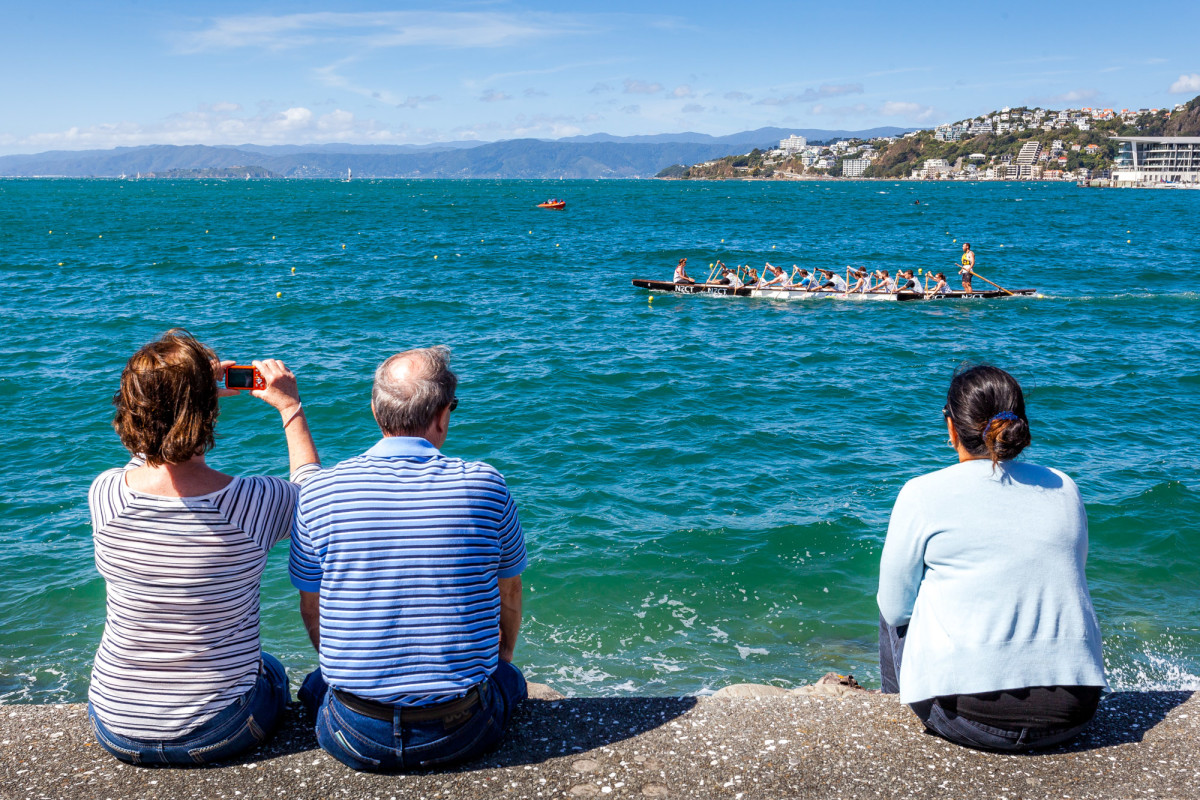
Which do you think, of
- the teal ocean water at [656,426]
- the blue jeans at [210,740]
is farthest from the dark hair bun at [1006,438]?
the teal ocean water at [656,426]

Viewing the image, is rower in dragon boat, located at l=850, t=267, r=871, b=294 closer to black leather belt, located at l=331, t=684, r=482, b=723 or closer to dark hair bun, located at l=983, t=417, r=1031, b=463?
dark hair bun, located at l=983, t=417, r=1031, b=463

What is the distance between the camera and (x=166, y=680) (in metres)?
3.12

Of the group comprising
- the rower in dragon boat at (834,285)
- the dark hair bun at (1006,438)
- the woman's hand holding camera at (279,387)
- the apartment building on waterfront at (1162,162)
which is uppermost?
the apartment building on waterfront at (1162,162)

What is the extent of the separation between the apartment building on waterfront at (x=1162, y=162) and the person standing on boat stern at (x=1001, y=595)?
585 ft

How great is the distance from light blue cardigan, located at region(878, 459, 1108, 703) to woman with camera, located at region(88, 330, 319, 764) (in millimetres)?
2476

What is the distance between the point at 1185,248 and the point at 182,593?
56084 millimetres

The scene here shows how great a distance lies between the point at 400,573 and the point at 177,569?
812mm

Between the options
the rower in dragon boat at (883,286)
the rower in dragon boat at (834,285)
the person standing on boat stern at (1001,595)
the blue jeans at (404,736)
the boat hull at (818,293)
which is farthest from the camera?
the rower in dragon boat at (834,285)

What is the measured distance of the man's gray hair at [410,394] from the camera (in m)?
3.24

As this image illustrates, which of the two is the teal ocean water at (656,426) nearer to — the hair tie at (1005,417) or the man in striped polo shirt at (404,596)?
the man in striped polo shirt at (404,596)

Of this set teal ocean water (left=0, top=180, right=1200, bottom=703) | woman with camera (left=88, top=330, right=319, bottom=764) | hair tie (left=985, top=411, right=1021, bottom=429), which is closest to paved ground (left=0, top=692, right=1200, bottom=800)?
woman with camera (left=88, top=330, right=319, bottom=764)

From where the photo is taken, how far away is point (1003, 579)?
3.17 meters

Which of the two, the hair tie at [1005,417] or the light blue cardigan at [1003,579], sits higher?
the hair tie at [1005,417]

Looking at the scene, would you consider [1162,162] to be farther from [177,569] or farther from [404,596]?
[177,569]
